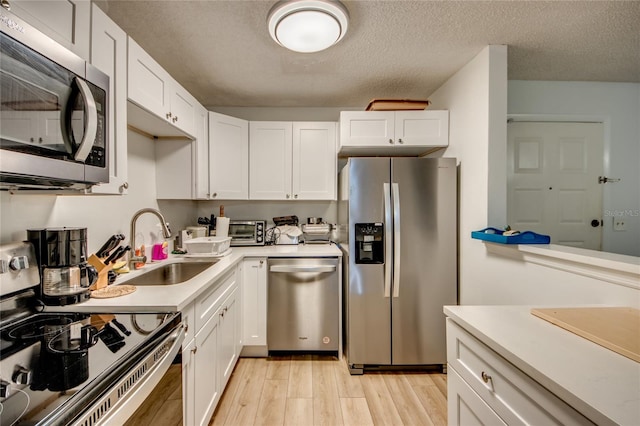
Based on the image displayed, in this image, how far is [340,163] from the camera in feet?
10.1

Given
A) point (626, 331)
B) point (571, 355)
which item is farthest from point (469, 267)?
point (571, 355)

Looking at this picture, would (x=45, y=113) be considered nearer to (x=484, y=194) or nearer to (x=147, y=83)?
(x=147, y=83)

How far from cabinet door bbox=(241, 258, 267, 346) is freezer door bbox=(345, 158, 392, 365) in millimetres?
742

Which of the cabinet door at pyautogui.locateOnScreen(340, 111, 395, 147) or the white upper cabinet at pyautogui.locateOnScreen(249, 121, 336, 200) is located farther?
the white upper cabinet at pyautogui.locateOnScreen(249, 121, 336, 200)

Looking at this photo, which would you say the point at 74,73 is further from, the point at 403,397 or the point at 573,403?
the point at 403,397

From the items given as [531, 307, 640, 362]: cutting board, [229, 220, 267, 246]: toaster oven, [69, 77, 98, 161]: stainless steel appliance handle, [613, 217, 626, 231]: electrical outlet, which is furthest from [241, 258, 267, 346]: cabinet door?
[613, 217, 626, 231]: electrical outlet

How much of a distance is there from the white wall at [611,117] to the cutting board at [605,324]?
1985 mm

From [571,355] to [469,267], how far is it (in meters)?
1.43

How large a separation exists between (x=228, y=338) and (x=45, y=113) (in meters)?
1.63

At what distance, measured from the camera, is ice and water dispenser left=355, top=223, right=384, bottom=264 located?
2197 millimetres

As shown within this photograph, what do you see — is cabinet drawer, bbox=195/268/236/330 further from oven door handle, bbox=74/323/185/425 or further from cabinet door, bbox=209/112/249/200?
cabinet door, bbox=209/112/249/200

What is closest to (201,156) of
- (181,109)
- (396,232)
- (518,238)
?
(181,109)

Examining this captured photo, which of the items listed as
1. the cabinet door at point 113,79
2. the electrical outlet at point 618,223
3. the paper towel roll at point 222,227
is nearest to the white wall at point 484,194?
the electrical outlet at point 618,223

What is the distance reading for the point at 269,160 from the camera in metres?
2.78
